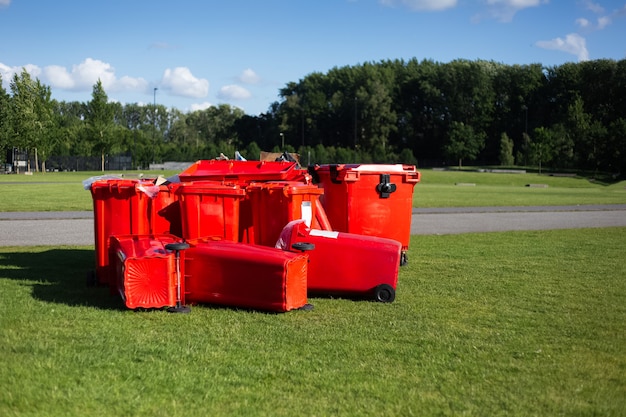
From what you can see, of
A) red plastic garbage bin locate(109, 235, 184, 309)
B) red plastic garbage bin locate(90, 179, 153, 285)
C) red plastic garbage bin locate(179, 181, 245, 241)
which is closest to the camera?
→ red plastic garbage bin locate(109, 235, 184, 309)

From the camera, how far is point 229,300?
707 centimetres

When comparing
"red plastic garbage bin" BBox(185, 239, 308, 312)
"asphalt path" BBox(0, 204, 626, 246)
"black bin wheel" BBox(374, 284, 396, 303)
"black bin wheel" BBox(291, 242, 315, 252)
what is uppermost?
"black bin wheel" BBox(291, 242, 315, 252)

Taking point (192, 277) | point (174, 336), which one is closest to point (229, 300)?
point (192, 277)

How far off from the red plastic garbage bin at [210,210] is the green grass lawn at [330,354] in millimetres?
1254

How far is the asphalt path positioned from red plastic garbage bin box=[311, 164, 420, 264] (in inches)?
207

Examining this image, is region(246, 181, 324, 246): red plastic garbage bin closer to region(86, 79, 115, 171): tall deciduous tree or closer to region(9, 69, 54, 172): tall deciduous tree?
region(9, 69, 54, 172): tall deciduous tree

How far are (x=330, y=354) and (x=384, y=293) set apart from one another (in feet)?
7.57

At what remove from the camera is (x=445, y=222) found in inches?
734

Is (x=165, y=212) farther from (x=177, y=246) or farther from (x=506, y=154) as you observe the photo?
(x=506, y=154)

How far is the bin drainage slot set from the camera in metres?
10.3

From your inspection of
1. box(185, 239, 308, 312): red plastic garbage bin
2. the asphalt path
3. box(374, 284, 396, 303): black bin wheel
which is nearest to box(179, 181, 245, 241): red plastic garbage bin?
box(185, 239, 308, 312): red plastic garbage bin

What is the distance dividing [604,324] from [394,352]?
242cm

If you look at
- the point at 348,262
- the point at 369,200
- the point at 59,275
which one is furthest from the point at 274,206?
the point at 59,275

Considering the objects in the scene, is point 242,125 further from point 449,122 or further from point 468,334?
point 468,334
